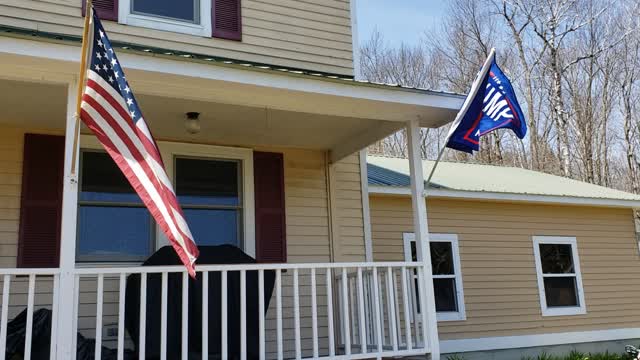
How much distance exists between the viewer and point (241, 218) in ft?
21.9

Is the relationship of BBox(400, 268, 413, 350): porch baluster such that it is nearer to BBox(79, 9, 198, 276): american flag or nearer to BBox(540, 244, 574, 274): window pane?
BBox(79, 9, 198, 276): american flag

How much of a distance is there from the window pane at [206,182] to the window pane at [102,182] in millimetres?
521

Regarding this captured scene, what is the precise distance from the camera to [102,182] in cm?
610

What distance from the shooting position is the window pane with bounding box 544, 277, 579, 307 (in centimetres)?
1033

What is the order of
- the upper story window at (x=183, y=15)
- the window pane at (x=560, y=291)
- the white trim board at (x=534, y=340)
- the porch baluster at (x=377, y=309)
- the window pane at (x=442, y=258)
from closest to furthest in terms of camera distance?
the porch baluster at (x=377, y=309), the upper story window at (x=183, y=15), the white trim board at (x=534, y=340), the window pane at (x=442, y=258), the window pane at (x=560, y=291)

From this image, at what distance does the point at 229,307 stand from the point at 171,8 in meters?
3.35

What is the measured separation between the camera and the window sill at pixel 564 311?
33.1 feet

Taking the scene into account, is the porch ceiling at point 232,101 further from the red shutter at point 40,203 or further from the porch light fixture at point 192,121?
the red shutter at point 40,203

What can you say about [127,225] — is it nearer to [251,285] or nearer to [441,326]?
[251,285]

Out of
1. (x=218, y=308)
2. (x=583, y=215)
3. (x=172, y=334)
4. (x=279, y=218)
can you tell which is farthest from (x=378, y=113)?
(x=583, y=215)

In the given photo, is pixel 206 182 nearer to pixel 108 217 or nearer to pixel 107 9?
pixel 108 217

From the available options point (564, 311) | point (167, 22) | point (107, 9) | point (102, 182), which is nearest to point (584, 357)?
point (564, 311)

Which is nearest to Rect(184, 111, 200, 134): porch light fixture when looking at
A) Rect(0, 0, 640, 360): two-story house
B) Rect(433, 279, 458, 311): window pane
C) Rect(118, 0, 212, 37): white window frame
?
Rect(0, 0, 640, 360): two-story house

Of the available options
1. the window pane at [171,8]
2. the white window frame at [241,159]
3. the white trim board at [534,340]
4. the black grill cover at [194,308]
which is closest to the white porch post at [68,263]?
the black grill cover at [194,308]
